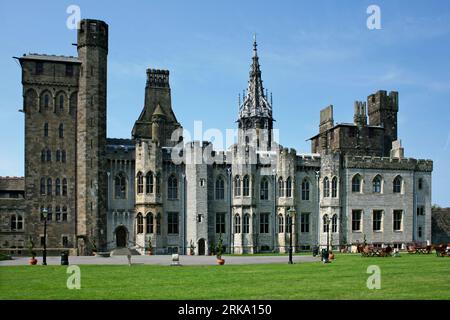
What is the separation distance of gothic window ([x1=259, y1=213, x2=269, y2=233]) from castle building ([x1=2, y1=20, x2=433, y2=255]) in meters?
0.11

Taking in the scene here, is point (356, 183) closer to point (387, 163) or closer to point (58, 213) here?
point (387, 163)

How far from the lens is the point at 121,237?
5706 centimetres

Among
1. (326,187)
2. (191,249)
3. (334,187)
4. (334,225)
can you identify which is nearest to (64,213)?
(191,249)

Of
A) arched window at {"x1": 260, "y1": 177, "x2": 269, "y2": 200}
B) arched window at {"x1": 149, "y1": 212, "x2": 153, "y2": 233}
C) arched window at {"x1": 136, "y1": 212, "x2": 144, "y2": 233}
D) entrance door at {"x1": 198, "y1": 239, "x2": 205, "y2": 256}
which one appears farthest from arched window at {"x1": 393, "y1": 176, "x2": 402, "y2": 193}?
arched window at {"x1": 136, "y1": 212, "x2": 144, "y2": 233}

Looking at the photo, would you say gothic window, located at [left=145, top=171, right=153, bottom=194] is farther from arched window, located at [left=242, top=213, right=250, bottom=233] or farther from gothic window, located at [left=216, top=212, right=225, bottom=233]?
arched window, located at [left=242, top=213, right=250, bottom=233]

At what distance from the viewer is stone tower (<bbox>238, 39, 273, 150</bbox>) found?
290 ft

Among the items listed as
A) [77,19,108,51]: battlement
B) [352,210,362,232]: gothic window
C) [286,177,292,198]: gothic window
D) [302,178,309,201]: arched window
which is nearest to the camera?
[77,19,108,51]: battlement

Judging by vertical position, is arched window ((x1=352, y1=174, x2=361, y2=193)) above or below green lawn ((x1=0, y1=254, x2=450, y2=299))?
above

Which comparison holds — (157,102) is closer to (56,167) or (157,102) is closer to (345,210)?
(56,167)

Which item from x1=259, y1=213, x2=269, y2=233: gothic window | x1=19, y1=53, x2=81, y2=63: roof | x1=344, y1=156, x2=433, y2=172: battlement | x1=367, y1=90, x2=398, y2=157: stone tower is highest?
x1=19, y1=53, x2=81, y2=63: roof

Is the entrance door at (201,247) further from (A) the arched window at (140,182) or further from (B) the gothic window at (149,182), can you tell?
(A) the arched window at (140,182)

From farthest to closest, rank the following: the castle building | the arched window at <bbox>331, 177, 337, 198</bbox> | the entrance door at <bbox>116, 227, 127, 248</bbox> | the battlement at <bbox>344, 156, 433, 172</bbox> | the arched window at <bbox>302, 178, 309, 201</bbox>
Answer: the battlement at <bbox>344, 156, 433, 172</bbox> < the arched window at <bbox>302, 178, 309, 201</bbox> < the arched window at <bbox>331, 177, 337, 198</bbox> < the entrance door at <bbox>116, 227, 127, 248</bbox> < the castle building
